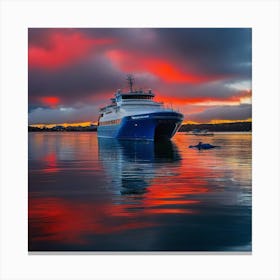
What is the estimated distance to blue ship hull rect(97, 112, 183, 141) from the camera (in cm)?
2845

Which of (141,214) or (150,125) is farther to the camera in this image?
(150,125)

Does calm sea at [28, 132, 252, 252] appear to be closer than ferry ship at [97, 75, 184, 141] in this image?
Yes

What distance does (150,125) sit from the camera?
28.9 metres

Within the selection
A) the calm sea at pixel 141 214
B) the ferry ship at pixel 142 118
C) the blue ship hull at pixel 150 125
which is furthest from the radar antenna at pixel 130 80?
the blue ship hull at pixel 150 125

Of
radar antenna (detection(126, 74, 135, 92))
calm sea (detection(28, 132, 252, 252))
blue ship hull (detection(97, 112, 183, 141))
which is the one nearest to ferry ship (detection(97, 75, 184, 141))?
blue ship hull (detection(97, 112, 183, 141))

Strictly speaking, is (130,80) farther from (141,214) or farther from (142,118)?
(142,118)

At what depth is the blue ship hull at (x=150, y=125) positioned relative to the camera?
A: 93.4ft

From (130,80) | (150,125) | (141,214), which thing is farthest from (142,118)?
(141,214)

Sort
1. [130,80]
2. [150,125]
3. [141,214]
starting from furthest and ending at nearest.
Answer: [150,125] < [130,80] < [141,214]

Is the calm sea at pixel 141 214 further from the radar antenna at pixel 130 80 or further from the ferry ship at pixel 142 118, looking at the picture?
the ferry ship at pixel 142 118

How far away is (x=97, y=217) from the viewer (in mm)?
8188

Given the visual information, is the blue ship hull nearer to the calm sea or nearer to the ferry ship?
the ferry ship

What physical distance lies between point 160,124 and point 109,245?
72.3ft
